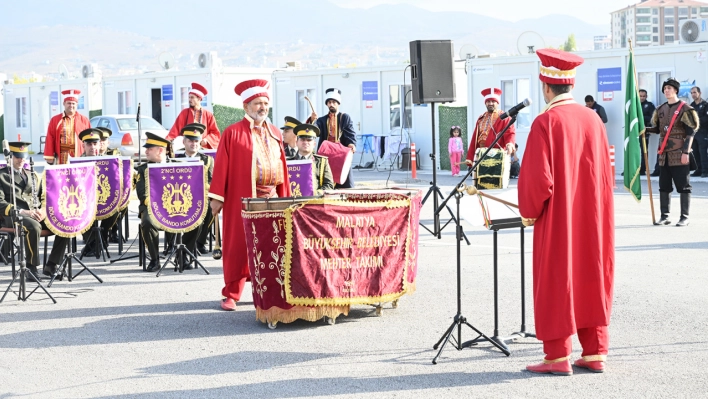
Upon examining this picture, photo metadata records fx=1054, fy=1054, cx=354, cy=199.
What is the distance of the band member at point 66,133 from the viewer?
15023 millimetres

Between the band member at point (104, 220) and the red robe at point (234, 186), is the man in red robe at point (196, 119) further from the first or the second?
the red robe at point (234, 186)

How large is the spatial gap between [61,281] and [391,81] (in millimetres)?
19843

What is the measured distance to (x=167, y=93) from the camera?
37.6 metres

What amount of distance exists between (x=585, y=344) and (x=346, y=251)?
229 cm

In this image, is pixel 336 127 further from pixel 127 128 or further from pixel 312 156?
pixel 127 128

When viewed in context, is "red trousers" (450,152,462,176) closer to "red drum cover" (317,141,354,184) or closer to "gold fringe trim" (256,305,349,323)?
"red drum cover" (317,141,354,184)

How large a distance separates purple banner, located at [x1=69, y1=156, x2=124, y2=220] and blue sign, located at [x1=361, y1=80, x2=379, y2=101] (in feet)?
61.0

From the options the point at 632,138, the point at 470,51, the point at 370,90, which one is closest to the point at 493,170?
the point at 632,138

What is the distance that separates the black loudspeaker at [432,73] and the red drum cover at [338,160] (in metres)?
1.37

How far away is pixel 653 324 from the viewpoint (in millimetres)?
8273

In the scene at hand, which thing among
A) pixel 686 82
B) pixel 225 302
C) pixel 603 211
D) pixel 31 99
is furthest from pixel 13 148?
pixel 31 99

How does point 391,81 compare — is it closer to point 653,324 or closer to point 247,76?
point 247,76

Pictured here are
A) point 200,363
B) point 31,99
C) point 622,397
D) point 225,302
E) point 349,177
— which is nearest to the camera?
point 622,397

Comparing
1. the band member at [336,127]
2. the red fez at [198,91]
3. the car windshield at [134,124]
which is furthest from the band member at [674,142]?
the car windshield at [134,124]
